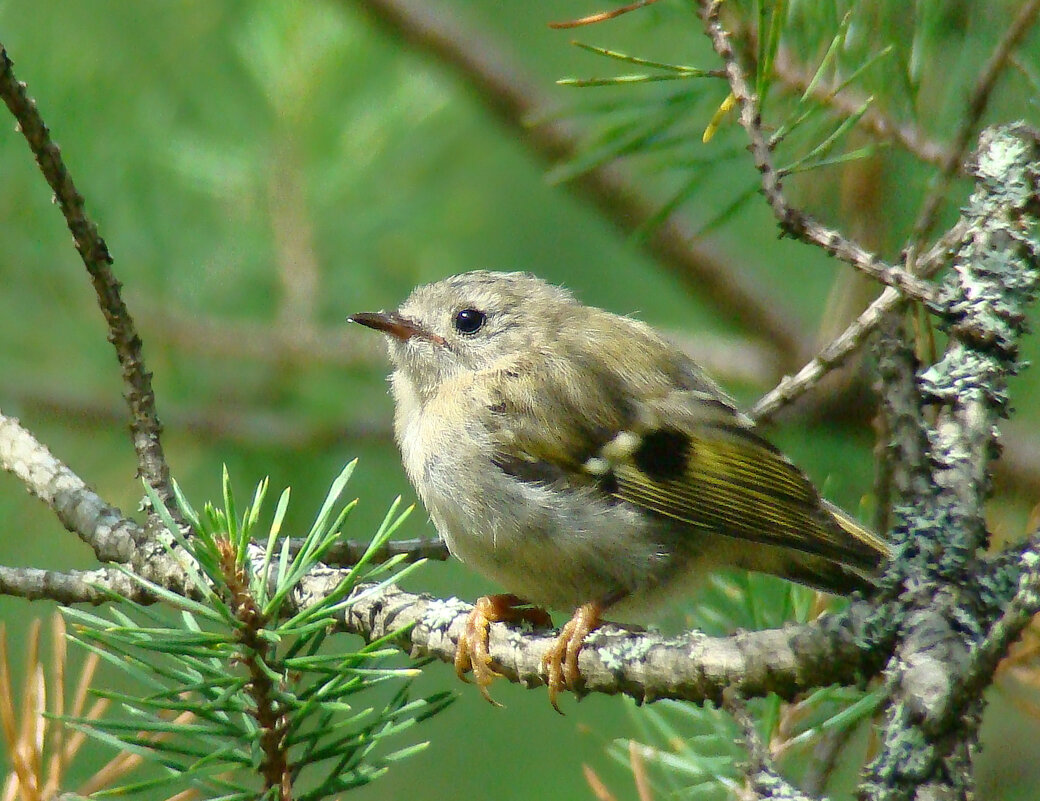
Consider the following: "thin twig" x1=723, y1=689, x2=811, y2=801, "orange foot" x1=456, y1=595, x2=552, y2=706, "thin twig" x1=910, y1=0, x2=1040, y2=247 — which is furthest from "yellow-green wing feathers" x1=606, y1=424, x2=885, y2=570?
"thin twig" x1=723, y1=689, x2=811, y2=801

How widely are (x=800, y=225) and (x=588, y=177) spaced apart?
145 centimetres

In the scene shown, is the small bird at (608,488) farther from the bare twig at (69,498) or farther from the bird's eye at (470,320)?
the bare twig at (69,498)

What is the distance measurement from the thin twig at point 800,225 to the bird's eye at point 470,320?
1058mm

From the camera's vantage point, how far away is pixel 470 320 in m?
2.13

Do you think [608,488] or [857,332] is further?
[608,488]

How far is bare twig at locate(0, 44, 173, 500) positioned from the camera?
1078mm

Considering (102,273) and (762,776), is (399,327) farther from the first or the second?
(762,776)

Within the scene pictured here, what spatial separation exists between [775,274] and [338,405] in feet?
4.43

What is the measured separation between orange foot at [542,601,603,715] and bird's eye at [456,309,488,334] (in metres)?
0.88

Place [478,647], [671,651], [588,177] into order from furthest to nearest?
[588,177], [478,647], [671,651]

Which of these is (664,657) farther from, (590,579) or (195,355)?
(195,355)

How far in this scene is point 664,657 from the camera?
104 cm

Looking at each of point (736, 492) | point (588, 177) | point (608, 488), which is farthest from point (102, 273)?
point (588, 177)

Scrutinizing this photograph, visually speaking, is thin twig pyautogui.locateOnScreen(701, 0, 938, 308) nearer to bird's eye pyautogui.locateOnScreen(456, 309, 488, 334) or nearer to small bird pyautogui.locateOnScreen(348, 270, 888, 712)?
small bird pyautogui.locateOnScreen(348, 270, 888, 712)
